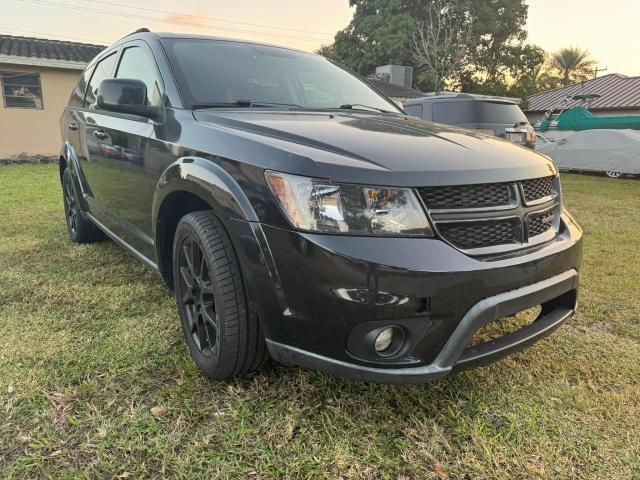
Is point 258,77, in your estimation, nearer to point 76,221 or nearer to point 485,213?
point 485,213

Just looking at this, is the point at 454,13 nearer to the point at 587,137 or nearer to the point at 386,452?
the point at 587,137

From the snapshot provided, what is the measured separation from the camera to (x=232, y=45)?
3.02 m

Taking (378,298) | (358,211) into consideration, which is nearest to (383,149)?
(358,211)

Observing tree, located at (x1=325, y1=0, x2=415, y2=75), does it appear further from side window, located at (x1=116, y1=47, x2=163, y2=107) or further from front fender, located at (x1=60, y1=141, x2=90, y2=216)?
side window, located at (x1=116, y1=47, x2=163, y2=107)

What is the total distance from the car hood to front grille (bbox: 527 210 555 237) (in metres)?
0.17

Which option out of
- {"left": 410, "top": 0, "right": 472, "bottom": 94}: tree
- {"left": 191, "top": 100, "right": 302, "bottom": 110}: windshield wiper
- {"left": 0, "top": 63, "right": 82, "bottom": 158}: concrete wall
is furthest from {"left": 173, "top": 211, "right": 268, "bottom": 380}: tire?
{"left": 410, "top": 0, "right": 472, "bottom": 94}: tree

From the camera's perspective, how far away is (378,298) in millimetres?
1635

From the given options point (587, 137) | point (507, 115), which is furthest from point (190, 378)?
point (587, 137)

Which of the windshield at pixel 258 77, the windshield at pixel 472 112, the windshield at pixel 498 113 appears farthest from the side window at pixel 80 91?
the windshield at pixel 498 113

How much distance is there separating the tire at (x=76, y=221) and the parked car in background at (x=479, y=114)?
18.0 feet

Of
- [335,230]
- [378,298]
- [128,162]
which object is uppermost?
[128,162]

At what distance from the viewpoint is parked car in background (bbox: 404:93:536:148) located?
8156 mm

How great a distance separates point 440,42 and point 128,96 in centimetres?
2770

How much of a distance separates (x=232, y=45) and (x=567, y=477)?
2.85m
